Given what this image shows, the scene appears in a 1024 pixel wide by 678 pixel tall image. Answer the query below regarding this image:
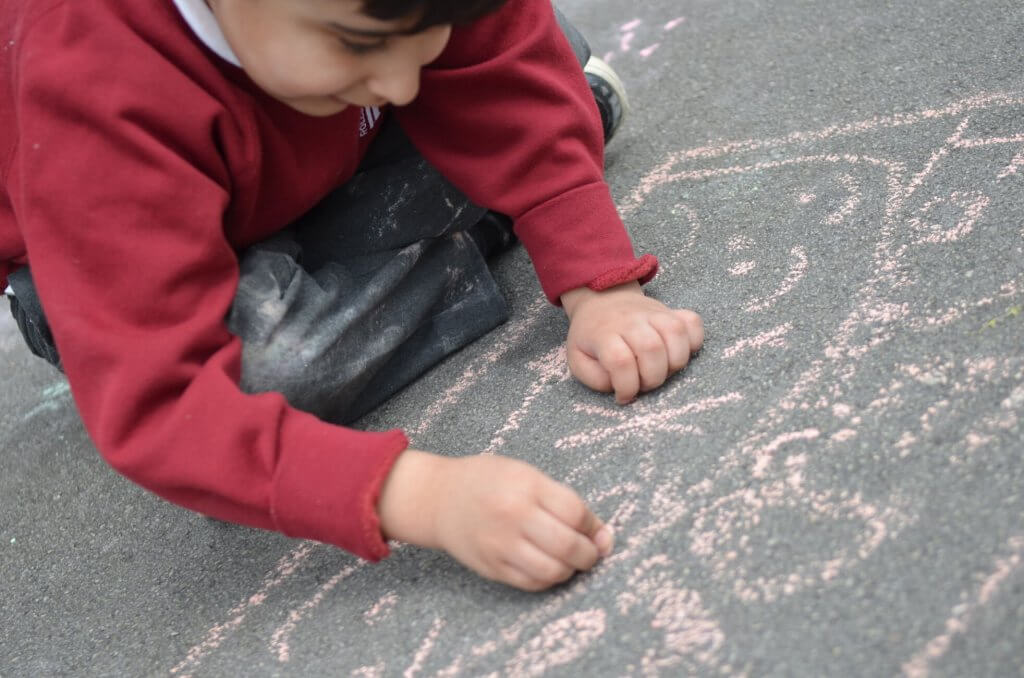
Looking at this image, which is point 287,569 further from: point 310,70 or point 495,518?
point 310,70

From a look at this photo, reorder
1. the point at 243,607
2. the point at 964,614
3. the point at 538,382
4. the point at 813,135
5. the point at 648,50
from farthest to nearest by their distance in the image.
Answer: the point at 648,50 < the point at 813,135 < the point at 538,382 < the point at 243,607 < the point at 964,614

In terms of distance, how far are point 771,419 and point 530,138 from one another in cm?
32

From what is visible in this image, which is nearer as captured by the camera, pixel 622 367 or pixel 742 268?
pixel 622 367

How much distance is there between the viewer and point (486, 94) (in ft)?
2.87

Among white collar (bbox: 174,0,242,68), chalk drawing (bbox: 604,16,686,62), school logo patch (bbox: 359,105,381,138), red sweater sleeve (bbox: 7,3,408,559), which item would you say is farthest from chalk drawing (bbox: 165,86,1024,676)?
chalk drawing (bbox: 604,16,686,62)

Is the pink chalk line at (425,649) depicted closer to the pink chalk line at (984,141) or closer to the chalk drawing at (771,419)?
the chalk drawing at (771,419)

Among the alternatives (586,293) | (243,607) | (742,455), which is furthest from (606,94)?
(243,607)

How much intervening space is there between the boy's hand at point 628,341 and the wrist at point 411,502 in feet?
0.57

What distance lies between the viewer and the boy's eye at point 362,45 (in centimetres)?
64

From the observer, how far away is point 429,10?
0.62m

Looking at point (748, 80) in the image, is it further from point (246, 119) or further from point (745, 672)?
point (745, 672)

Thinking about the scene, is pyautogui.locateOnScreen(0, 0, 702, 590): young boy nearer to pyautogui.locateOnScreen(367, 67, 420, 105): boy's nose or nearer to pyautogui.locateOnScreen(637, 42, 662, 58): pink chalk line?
pyautogui.locateOnScreen(367, 67, 420, 105): boy's nose

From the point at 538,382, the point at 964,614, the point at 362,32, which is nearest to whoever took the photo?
the point at 964,614

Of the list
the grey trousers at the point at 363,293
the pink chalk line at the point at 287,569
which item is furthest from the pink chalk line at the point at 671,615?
the grey trousers at the point at 363,293
